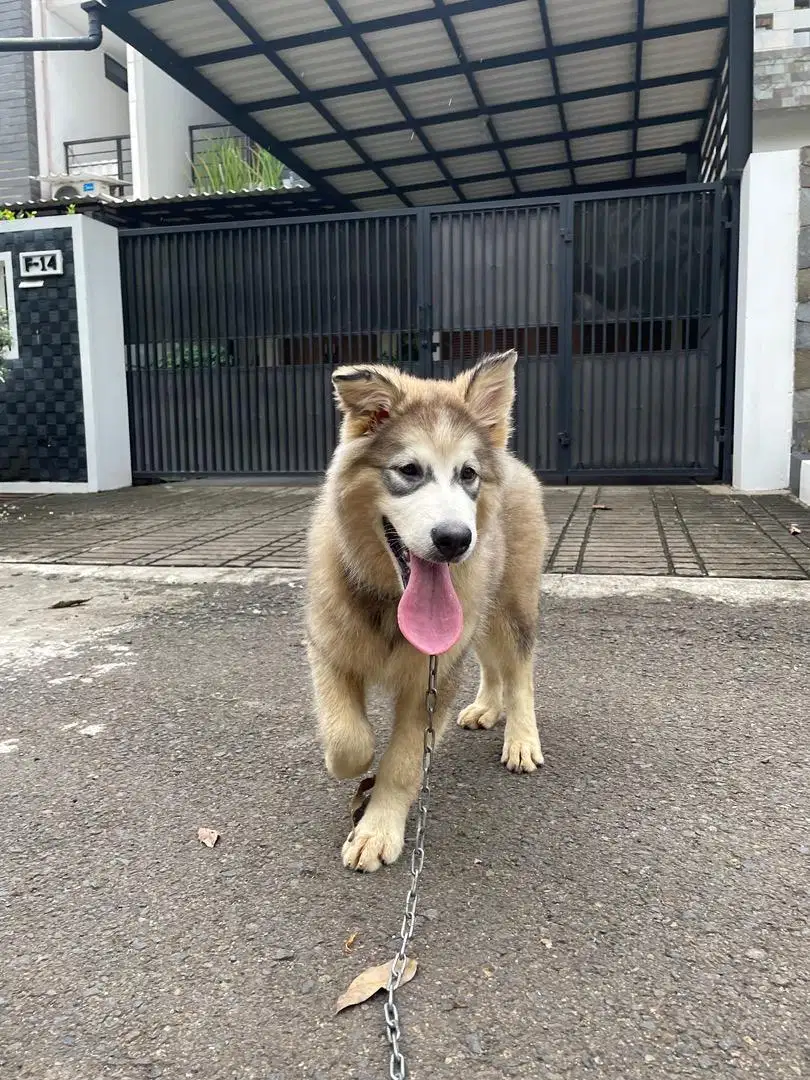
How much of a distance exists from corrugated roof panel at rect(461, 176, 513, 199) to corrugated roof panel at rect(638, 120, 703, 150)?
235cm

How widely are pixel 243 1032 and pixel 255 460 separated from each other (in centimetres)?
994

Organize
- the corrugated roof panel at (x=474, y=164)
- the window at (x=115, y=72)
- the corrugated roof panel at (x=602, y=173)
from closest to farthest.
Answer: the corrugated roof panel at (x=474, y=164), the corrugated roof panel at (x=602, y=173), the window at (x=115, y=72)

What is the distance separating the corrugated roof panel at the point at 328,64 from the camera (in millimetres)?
9945

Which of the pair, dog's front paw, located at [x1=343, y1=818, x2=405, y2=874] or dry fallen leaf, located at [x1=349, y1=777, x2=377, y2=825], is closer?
dog's front paw, located at [x1=343, y1=818, x2=405, y2=874]

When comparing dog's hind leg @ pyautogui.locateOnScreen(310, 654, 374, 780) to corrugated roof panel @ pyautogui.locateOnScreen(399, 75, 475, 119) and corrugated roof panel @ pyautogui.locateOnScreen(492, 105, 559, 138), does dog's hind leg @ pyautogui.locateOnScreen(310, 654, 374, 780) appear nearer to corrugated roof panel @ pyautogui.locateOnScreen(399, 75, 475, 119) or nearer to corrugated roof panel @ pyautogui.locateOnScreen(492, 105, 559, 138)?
corrugated roof panel @ pyautogui.locateOnScreen(399, 75, 475, 119)

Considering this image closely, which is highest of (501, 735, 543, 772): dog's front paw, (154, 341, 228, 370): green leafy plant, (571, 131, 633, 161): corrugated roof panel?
(571, 131, 633, 161): corrugated roof panel

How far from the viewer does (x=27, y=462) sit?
11.0 m

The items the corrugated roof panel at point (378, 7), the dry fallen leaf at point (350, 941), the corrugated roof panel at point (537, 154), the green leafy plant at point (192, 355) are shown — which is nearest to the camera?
the dry fallen leaf at point (350, 941)

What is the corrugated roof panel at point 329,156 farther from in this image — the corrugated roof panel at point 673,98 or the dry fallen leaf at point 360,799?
the dry fallen leaf at point 360,799

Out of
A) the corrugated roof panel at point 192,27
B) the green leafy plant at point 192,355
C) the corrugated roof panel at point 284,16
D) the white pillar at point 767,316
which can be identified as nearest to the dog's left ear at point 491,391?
the white pillar at point 767,316

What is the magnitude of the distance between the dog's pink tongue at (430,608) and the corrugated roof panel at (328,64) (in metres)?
9.51

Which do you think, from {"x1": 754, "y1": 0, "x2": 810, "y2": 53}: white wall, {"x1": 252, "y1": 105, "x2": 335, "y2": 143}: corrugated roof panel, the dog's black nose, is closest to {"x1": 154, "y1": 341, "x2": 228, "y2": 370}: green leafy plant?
{"x1": 252, "y1": 105, "x2": 335, "y2": 143}: corrugated roof panel

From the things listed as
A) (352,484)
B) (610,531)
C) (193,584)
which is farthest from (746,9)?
(352,484)

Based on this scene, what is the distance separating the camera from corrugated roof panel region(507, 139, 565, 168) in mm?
12961
